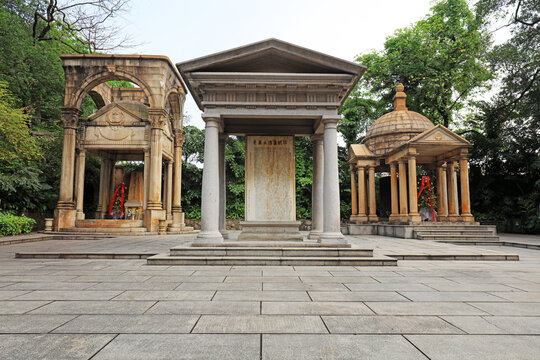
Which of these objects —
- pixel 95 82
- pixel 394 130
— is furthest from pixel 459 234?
pixel 95 82

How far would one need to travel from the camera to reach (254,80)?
10258 mm

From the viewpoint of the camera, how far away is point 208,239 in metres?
9.86

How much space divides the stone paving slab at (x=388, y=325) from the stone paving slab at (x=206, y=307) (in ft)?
3.53

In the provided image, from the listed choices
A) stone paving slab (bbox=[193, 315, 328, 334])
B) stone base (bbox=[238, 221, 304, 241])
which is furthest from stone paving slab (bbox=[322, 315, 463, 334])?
stone base (bbox=[238, 221, 304, 241])

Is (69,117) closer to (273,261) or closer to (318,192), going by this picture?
(318,192)

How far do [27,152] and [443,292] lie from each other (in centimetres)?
1940

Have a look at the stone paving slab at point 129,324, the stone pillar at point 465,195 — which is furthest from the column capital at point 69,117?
the stone pillar at point 465,195

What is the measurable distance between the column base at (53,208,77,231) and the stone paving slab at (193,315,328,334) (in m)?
18.0

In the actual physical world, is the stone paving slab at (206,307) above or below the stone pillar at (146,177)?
below

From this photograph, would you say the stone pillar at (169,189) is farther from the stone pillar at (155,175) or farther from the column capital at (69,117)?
the column capital at (69,117)

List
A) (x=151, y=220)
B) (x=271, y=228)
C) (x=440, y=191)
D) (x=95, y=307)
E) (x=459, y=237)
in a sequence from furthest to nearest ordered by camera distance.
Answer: (x=440, y=191) → (x=151, y=220) → (x=459, y=237) → (x=271, y=228) → (x=95, y=307)

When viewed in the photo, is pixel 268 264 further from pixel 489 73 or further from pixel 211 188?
pixel 489 73

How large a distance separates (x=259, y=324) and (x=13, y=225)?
61.1 feet

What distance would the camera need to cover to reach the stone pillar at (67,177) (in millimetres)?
18406
